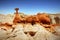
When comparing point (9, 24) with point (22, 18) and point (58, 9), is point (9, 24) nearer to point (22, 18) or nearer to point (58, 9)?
point (22, 18)

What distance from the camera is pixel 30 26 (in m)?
3.00

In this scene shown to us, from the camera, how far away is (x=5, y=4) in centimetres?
309

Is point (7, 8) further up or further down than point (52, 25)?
further up

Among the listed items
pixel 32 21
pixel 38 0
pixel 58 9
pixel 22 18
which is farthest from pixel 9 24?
pixel 58 9

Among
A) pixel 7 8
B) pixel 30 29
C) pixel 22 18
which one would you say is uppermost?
pixel 7 8

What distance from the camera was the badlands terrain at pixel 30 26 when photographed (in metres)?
2.96

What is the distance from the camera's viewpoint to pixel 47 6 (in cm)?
307

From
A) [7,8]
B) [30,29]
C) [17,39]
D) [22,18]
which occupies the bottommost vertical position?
[17,39]

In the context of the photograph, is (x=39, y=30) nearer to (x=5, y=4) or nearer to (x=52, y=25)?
(x=52, y=25)

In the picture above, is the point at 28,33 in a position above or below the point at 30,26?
below

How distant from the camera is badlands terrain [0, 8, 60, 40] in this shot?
9.70ft

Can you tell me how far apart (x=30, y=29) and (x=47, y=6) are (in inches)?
24.7

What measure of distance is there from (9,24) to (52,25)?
0.92 m

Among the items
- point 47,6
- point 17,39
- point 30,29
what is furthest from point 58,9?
point 17,39
